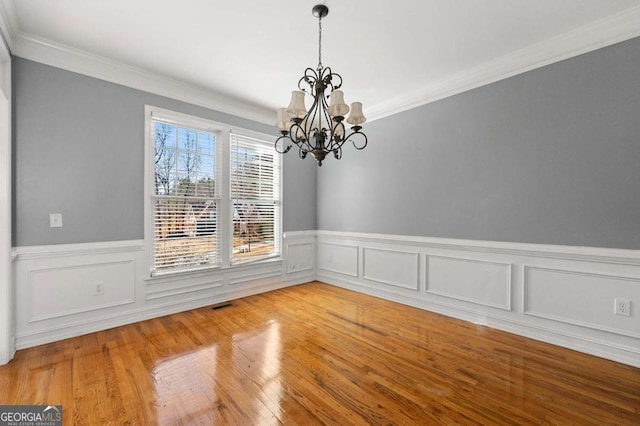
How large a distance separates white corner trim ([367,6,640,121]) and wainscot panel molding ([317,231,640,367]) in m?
1.81

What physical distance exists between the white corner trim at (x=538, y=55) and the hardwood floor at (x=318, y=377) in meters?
2.76

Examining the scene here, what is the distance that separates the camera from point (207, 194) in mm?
3859

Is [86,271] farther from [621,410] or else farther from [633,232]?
[633,232]

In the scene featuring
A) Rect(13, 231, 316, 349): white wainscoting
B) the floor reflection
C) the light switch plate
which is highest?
the light switch plate

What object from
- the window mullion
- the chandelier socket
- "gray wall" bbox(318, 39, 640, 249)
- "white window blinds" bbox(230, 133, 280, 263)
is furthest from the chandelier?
"white window blinds" bbox(230, 133, 280, 263)

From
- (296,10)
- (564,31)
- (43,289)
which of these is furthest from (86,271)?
(564,31)

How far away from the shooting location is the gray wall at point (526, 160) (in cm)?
245

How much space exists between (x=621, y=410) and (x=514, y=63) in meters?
3.06

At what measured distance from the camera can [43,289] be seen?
2756 mm

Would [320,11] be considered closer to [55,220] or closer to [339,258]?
[55,220]

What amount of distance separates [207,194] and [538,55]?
4064 millimetres

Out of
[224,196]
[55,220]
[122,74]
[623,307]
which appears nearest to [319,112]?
[224,196]

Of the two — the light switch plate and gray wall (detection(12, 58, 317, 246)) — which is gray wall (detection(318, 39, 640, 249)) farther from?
the light switch plate

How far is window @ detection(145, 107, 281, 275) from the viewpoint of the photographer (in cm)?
346
